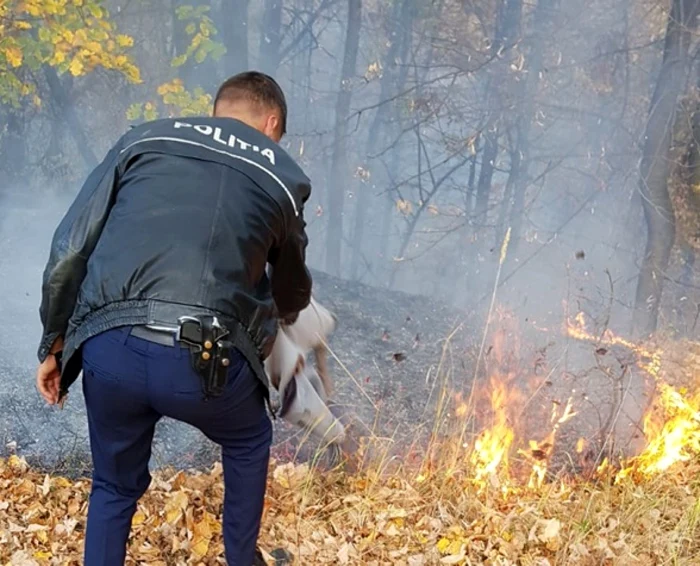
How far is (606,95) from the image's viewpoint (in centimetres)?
978

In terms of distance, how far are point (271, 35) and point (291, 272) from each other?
9.80 metres

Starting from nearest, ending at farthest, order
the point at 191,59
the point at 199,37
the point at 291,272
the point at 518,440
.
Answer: the point at 291,272 < the point at 518,440 < the point at 199,37 < the point at 191,59

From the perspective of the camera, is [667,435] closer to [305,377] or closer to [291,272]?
[305,377]

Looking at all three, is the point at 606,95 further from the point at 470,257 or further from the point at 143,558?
the point at 143,558

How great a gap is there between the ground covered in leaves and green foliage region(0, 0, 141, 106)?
3.84 metres

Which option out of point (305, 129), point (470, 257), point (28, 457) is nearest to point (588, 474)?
point (28, 457)

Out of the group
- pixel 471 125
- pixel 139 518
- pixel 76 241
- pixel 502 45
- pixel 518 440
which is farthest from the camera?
pixel 471 125

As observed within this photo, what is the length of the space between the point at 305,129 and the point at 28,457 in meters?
11.1

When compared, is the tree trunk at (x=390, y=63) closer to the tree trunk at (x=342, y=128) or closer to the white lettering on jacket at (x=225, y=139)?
the tree trunk at (x=342, y=128)

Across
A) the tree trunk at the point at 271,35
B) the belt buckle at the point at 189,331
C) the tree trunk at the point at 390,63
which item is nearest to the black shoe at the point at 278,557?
the belt buckle at the point at 189,331

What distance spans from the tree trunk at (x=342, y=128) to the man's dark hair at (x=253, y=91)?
25.4 feet

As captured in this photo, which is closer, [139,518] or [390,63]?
[139,518]

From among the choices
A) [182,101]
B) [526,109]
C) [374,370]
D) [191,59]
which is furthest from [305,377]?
[526,109]

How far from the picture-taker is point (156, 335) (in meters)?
1.91
